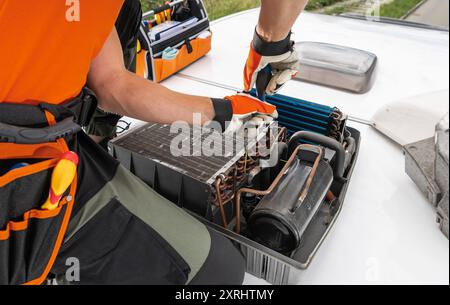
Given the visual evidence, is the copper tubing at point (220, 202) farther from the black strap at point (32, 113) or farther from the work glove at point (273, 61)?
the work glove at point (273, 61)

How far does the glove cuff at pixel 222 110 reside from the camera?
42.1 inches

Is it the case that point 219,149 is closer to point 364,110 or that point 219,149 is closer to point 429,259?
point 429,259

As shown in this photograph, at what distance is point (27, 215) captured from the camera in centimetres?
79

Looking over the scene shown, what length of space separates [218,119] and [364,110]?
951mm

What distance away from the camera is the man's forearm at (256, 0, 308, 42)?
125 centimetres

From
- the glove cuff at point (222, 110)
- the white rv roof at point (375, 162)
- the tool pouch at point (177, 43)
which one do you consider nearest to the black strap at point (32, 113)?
the glove cuff at point (222, 110)

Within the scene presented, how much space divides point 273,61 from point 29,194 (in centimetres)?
98

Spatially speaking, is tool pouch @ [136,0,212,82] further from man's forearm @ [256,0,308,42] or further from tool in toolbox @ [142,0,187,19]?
man's forearm @ [256,0,308,42]

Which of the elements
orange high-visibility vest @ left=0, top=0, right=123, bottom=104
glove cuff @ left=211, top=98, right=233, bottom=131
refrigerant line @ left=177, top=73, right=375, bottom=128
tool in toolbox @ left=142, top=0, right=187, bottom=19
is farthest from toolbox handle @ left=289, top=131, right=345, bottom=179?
tool in toolbox @ left=142, top=0, right=187, bottom=19

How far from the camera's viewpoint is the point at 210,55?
92.7 inches

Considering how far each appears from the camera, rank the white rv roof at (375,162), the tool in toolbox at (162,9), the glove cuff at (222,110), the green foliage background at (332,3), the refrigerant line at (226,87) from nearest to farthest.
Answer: the white rv roof at (375,162)
the green foliage background at (332,3)
the glove cuff at (222,110)
the refrigerant line at (226,87)
the tool in toolbox at (162,9)

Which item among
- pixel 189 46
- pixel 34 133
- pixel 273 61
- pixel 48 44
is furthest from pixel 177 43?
pixel 34 133

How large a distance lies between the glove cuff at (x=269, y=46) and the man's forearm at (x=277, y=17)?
0.05 feet
